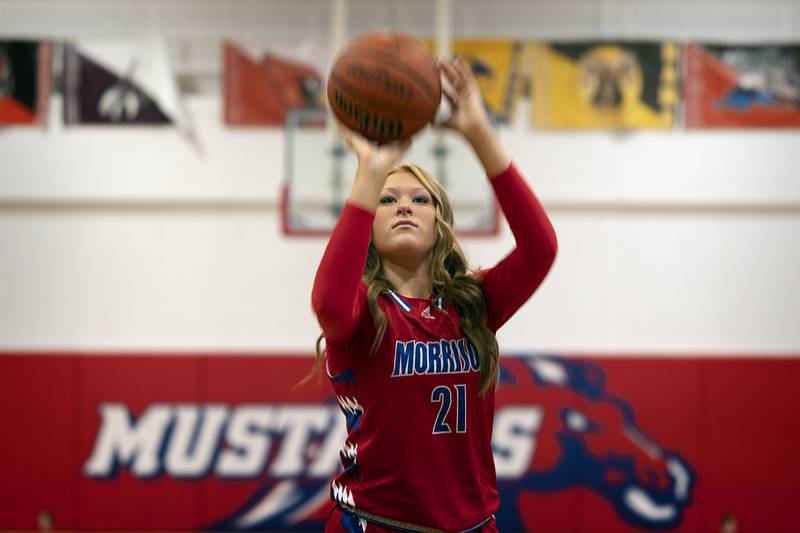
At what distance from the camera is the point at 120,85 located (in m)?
5.94

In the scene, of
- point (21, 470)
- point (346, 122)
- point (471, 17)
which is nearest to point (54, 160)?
point (21, 470)

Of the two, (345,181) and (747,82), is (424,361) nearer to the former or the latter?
(345,181)

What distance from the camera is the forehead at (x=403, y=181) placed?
6.75 ft

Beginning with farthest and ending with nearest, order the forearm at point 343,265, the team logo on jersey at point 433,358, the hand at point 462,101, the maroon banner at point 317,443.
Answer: the maroon banner at point 317,443
the team logo on jersey at point 433,358
the hand at point 462,101
the forearm at point 343,265

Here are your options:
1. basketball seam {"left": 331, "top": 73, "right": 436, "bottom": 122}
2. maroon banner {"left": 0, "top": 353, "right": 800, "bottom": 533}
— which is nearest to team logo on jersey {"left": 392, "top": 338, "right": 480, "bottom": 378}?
basketball seam {"left": 331, "top": 73, "right": 436, "bottom": 122}

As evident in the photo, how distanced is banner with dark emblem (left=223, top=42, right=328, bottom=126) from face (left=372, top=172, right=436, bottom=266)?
389 centimetres

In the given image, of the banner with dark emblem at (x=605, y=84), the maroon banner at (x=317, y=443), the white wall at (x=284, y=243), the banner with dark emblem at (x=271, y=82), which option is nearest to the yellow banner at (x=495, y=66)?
the banner with dark emblem at (x=605, y=84)

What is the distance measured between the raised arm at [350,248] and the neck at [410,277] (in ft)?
1.23

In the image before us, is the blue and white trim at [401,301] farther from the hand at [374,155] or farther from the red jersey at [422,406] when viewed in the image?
the hand at [374,155]

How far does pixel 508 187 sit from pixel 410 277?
1.37ft

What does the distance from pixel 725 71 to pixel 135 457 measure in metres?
5.28

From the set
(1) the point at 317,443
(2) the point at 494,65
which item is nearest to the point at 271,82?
(2) the point at 494,65

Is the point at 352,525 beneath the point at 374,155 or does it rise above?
beneath

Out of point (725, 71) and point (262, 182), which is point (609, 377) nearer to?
point (725, 71)
